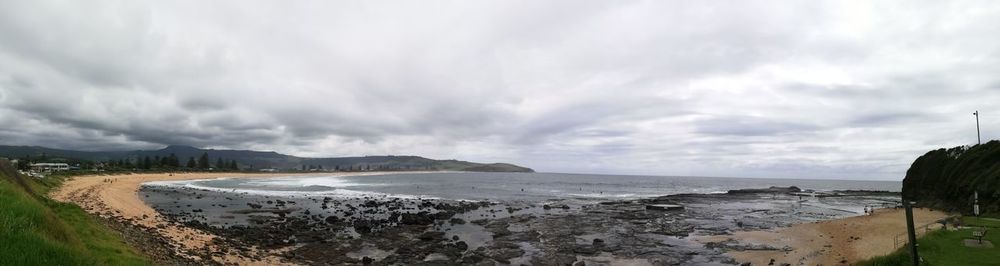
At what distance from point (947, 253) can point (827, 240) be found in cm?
1522

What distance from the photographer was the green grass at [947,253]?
1714 centimetres

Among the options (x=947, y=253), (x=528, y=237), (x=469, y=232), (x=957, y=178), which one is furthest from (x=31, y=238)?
(x=957, y=178)

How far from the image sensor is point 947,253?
60.3ft

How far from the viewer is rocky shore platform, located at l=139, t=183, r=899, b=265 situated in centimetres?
2639

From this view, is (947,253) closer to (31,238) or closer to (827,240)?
(827,240)

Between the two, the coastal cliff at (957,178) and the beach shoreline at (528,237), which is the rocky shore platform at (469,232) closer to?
the beach shoreline at (528,237)

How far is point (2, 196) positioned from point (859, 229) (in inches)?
1902

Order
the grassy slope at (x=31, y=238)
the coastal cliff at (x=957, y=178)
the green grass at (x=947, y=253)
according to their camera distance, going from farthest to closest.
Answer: the coastal cliff at (x=957, y=178) < the green grass at (x=947, y=253) < the grassy slope at (x=31, y=238)

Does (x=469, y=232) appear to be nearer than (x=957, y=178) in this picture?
Yes

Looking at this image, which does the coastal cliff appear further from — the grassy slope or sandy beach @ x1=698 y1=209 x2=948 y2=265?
the grassy slope

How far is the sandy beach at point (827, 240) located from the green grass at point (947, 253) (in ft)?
15.1

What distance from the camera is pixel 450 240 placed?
3152 centimetres

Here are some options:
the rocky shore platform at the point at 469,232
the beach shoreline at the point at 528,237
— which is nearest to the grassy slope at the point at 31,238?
the beach shoreline at the point at 528,237

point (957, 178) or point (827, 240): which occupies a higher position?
A: point (957, 178)
